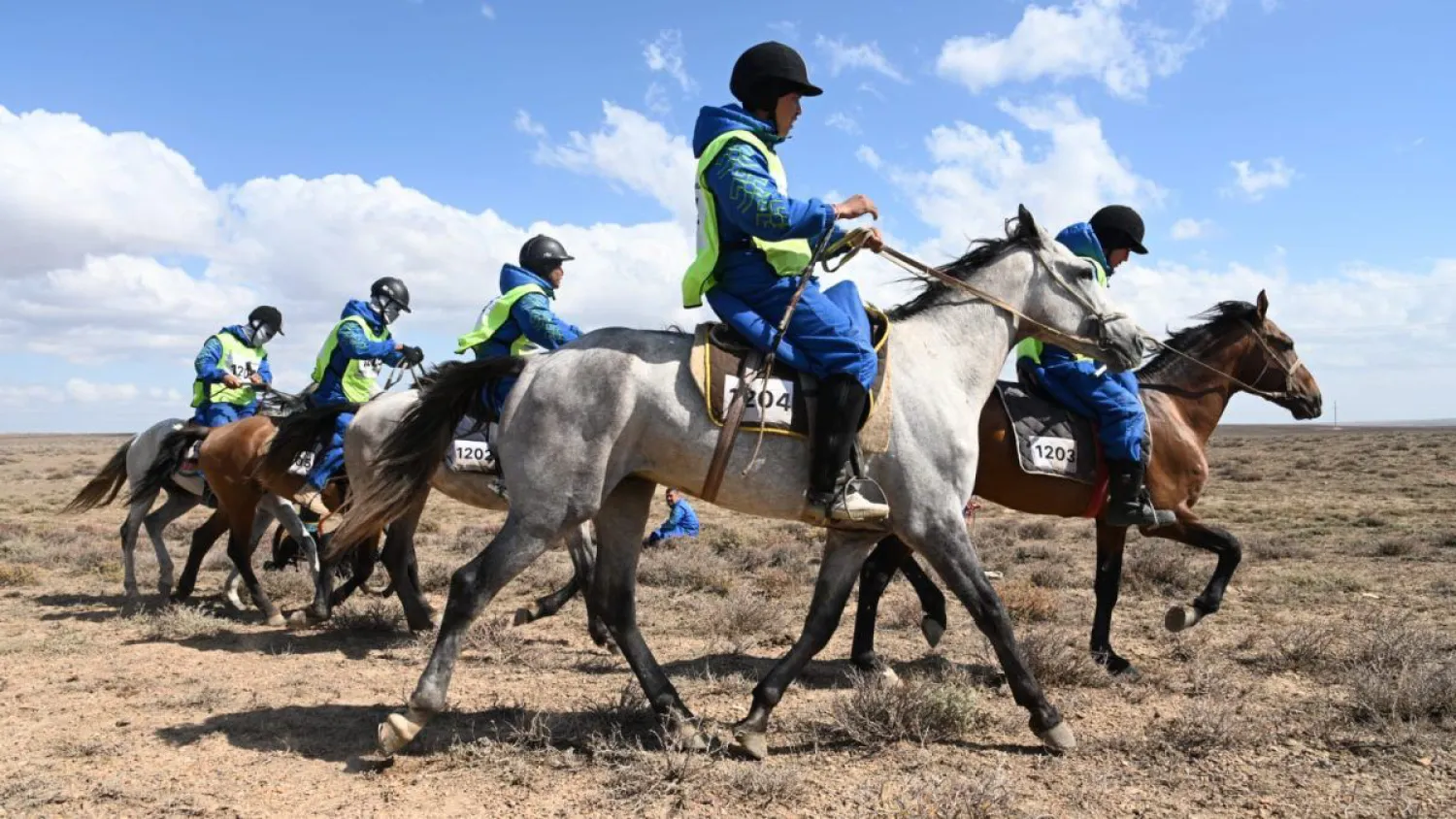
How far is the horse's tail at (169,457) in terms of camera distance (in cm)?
1009

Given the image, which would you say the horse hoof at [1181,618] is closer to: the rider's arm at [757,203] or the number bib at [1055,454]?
the number bib at [1055,454]

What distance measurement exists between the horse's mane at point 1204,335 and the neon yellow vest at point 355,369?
6.90 m

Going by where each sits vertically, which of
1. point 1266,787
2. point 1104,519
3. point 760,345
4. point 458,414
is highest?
point 760,345

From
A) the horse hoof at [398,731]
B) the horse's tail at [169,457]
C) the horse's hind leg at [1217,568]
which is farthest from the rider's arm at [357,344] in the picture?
the horse's hind leg at [1217,568]

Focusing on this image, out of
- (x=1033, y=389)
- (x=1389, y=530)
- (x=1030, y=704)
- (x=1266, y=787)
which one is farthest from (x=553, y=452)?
(x=1389, y=530)

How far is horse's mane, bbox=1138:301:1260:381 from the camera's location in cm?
755

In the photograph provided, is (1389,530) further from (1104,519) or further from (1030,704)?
(1030,704)

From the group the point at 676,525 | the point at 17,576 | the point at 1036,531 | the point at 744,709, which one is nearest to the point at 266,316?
the point at 17,576

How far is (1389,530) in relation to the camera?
14492mm

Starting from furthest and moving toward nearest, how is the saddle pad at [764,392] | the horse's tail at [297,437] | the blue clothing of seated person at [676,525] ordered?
the blue clothing of seated person at [676,525] < the horse's tail at [297,437] < the saddle pad at [764,392]

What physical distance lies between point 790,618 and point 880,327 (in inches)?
172

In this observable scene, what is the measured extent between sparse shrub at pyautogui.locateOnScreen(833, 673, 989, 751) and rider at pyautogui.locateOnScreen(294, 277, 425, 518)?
6.06 meters

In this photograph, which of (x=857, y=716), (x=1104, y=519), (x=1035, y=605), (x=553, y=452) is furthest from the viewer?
(x=1035, y=605)

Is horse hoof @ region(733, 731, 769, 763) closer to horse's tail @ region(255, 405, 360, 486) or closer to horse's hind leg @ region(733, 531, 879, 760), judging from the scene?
horse's hind leg @ region(733, 531, 879, 760)
